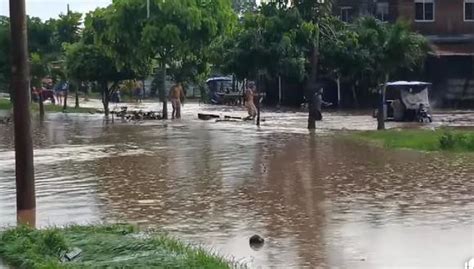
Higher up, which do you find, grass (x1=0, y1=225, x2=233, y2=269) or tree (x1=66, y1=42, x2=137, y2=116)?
tree (x1=66, y1=42, x2=137, y2=116)

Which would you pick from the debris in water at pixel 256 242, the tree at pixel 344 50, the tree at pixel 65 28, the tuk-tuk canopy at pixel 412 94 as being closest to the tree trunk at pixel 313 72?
the tree at pixel 344 50

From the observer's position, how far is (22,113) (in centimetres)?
1110

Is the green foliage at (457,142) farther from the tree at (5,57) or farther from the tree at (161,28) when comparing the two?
the tree at (5,57)

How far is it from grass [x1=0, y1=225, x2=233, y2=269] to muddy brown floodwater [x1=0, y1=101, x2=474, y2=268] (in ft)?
2.82

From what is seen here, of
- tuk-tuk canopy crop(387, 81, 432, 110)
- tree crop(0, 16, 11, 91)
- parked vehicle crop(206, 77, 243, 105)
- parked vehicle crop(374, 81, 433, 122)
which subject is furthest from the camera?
parked vehicle crop(206, 77, 243, 105)

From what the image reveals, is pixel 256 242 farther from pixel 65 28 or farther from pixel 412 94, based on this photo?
pixel 65 28

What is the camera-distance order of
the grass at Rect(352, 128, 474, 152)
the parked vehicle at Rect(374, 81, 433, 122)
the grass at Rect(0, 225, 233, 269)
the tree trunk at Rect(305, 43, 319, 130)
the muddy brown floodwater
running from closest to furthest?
the grass at Rect(0, 225, 233, 269)
the muddy brown floodwater
the grass at Rect(352, 128, 474, 152)
the tree trunk at Rect(305, 43, 319, 130)
the parked vehicle at Rect(374, 81, 433, 122)

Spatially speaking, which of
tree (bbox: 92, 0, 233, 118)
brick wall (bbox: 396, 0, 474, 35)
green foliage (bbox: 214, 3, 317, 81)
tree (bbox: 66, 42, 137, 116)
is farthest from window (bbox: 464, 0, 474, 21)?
green foliage (bbox: 214, 3, 317, 81)

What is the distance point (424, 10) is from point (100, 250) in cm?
4273

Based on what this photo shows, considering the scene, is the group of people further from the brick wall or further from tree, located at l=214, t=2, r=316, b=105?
tree, located at l=214, t=2, r=316, b=105

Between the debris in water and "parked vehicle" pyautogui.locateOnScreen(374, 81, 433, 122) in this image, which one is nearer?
the debris in water

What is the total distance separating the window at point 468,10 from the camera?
49.4m

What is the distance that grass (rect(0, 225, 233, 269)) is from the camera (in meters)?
8.25

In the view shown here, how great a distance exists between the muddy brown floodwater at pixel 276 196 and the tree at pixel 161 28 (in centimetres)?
1170
